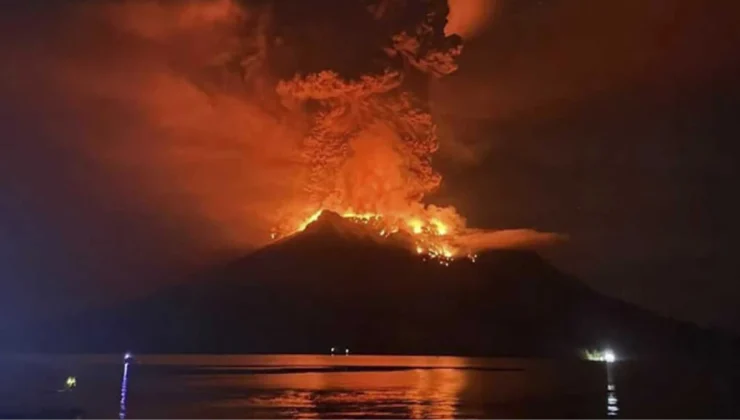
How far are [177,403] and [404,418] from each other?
28.1 metres

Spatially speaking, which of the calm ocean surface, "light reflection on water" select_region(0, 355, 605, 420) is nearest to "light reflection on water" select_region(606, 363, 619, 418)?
the calm ocean surface

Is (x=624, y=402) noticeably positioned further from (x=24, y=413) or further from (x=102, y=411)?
(x=24, y=413)

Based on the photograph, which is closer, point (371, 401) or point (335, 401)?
point (335, 401)

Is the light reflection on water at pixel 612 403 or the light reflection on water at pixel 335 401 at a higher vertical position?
the light reflection on water at pixel 612 403

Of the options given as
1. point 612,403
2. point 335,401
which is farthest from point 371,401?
point 612,403

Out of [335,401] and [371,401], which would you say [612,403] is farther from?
[335,401]

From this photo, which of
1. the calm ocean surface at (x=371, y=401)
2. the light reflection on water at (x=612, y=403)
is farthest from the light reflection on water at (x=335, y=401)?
the light reflection on water at (x=612, y=403)

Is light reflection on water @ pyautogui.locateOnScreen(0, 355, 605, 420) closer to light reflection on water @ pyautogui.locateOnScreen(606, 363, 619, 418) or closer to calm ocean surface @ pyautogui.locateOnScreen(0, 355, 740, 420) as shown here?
calm ocean surface @ pyautogui.locateOnScreen(0, 355, 740, 420)

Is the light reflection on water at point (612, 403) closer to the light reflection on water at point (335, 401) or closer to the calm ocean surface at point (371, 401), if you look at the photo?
the calm ocean surface at point (371, 401)

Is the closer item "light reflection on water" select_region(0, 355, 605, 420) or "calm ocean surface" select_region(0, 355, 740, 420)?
"light reflection on water" select_region(0, 355, 605, 420)

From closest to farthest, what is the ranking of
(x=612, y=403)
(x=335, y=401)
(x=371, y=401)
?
(x=335, y=401) → (x=371, y=401) → (x=612, y=403)

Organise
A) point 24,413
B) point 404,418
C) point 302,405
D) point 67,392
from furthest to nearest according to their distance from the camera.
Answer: point 67,392 → point 302,405 → point 404,418 → point 24,413

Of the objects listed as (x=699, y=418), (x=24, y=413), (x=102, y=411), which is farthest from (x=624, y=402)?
(x=24, y=413)

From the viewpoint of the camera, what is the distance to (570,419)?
74.4 meters
